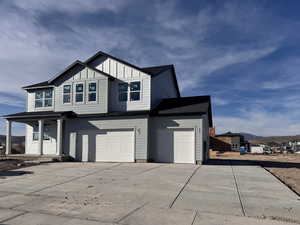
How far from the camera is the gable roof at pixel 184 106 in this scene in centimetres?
1713

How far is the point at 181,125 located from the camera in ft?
56.3

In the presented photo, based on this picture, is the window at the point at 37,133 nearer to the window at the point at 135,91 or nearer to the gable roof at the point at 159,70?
the window at the point at 135,91

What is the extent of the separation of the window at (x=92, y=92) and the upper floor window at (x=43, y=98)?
4089mm

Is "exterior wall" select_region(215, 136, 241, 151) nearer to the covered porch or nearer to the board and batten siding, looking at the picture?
the board and batten siding

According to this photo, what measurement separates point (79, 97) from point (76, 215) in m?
15.0

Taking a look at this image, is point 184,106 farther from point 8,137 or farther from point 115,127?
point 8,137

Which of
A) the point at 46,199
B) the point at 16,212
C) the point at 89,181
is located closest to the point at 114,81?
the point at 89,181

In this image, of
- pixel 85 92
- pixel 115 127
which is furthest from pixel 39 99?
pixel 115 127

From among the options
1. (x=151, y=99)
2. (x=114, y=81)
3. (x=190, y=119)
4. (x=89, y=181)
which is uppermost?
(x=114, y=81)

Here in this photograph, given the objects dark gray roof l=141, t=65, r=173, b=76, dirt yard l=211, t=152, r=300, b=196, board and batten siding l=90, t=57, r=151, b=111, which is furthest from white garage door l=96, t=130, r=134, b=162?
dirt yard l=211, t=152, r=300, b=196

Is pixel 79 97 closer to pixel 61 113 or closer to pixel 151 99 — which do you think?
pixel 61 113

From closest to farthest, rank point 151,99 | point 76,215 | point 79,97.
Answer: point 76,215
point 151,99
point 79,97

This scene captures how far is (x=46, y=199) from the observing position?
717 cm

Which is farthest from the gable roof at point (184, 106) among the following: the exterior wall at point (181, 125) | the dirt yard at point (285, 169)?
the dirt yard at point (285, 169)
